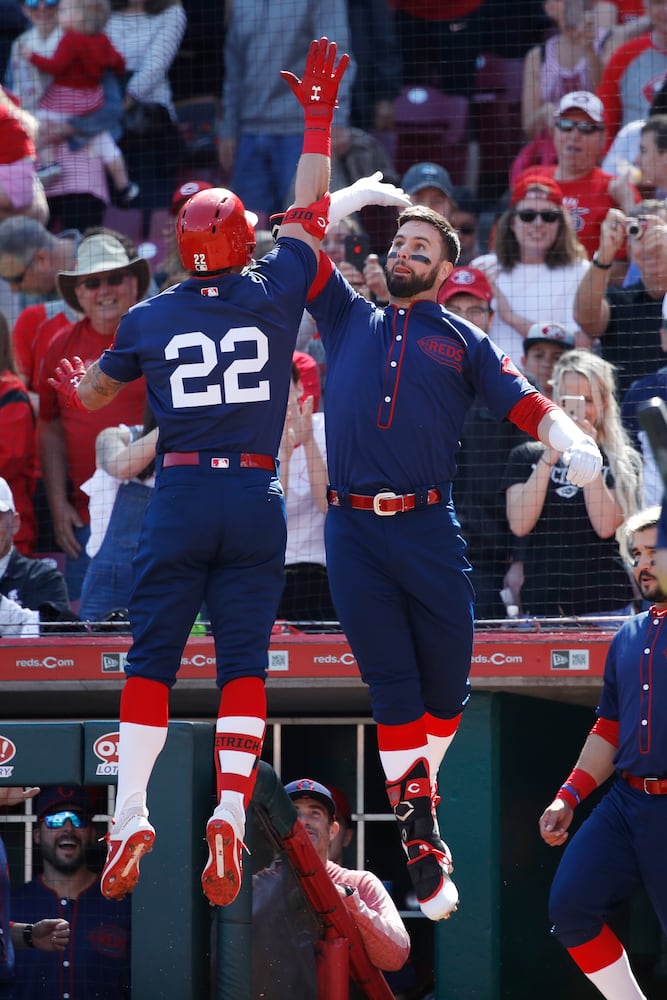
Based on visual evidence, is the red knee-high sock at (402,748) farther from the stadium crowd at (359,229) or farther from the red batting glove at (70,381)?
the red batting glove at (70,381)

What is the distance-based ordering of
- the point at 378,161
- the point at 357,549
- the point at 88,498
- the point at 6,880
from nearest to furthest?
the point at 357,549
the point at 6,880
the point at 88,498
the point at 378,161

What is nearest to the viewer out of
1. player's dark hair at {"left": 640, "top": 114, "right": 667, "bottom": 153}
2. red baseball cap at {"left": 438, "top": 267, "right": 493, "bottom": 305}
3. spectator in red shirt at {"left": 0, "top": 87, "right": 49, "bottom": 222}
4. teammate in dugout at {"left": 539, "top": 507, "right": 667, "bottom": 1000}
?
teammate in dugout at {"left": 539, "top": 507, "right": 667, "bottom": 1000}

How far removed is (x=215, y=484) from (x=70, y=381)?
68 centimetres

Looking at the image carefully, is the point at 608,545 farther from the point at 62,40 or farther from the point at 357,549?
the point at 62,40

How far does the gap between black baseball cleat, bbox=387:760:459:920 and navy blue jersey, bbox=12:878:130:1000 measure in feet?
5.00

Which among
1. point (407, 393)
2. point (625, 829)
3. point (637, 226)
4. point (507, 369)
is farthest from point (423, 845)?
point (637, 226)

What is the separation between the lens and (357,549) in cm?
501

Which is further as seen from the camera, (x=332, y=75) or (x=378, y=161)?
(x=378, y=161)

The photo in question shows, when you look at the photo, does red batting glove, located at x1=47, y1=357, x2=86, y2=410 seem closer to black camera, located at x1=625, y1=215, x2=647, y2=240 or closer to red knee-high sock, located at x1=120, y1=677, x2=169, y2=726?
red knee-high sock, located at x1=120, y1=677, x2=169, y2=726

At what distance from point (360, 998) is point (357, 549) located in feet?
8.03

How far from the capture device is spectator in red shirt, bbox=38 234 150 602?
800 cm

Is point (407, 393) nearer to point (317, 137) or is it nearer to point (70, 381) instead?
point (317, 137)

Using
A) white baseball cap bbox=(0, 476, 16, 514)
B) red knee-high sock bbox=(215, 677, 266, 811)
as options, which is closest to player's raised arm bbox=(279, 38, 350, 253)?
red knee-high sock bbox=(215, 677, 266, 811)

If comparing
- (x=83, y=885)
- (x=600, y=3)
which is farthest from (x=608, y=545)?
(x=600, y=3)
